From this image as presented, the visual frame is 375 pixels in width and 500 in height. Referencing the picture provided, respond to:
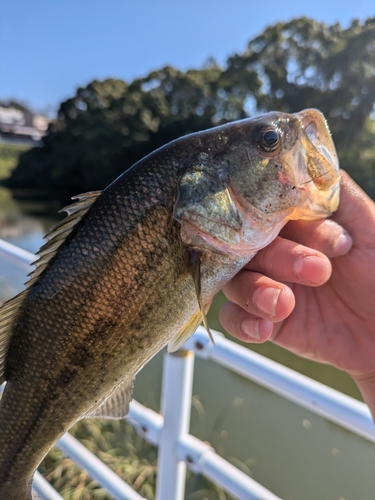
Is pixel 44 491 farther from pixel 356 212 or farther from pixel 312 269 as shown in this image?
pixel 356 212

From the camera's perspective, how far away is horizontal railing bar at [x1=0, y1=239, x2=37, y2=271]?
2.41m

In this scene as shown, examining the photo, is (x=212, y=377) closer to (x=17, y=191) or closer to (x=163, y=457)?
(x=163, y=457)

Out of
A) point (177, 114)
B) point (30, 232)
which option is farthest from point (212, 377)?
point (177, 114)

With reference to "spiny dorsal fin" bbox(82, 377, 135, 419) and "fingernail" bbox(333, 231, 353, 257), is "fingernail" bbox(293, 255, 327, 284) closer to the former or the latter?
"fingernail" bbox(333, 231, 353, 257)

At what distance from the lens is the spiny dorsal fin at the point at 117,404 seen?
132 cm

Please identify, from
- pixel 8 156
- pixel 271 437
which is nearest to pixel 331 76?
pixel 271 437

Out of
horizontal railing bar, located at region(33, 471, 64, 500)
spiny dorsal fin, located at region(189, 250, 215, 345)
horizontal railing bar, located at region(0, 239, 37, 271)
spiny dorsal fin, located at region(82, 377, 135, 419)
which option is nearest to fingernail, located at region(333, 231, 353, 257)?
spiny dorsal fin, located at region(189, 250, 215, 345)

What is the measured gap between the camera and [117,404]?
1.35 meters

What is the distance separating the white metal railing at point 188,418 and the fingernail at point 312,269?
0.39 meters

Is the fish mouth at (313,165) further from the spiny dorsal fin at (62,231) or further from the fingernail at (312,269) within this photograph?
the spiny dorsal fin at (62,231)

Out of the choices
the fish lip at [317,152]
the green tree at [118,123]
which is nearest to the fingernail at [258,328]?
the fish lip at [317,152]

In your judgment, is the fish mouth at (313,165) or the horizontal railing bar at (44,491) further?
the horizontal railing bar at (44,491)

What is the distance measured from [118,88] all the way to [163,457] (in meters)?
35.6

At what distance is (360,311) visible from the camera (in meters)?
1.67
